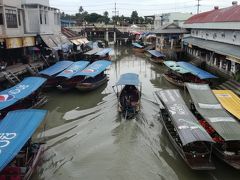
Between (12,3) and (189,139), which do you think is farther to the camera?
(12,3)

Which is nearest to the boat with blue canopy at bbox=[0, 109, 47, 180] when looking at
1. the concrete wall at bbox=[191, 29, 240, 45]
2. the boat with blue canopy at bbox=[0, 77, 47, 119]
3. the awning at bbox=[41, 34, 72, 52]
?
the boat with blue canopy at bbox=[0, 77, 47, 119]

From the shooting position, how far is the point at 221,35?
28578 mm

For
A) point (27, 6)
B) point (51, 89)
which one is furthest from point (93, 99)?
point (27, 6)

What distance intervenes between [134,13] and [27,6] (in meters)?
80.1

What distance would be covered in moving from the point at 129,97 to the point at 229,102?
7019 mm

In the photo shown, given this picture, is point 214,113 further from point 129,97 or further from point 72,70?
point 72,70

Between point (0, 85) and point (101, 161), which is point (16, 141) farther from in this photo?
point (0, 85)

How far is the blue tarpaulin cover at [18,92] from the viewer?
56.1 feet

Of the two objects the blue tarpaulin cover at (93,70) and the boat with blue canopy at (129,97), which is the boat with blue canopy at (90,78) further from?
the boat with blue canopy at (129,97)

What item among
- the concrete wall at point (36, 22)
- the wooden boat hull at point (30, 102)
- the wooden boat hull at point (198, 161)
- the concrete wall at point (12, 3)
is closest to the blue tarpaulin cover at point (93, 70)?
the wooden boat hull at point (30, 102)

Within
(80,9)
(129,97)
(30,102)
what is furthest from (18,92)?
(80,9)

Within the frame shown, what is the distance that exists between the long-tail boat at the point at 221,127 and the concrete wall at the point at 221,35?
1103cm

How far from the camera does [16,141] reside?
10.9m

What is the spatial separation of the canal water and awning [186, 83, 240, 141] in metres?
1.87
